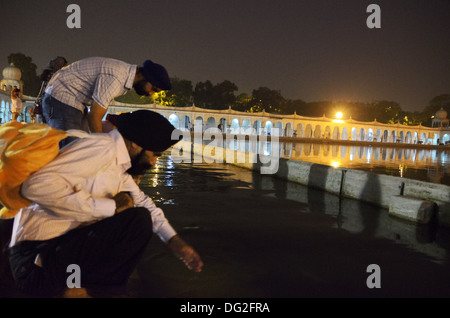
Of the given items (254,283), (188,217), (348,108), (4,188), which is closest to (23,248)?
(4,188)

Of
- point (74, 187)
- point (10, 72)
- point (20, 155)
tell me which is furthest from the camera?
point (10, 72)

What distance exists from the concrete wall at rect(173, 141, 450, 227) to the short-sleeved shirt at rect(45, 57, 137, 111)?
4.71 metres

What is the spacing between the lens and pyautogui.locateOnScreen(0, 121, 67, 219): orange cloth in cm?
175

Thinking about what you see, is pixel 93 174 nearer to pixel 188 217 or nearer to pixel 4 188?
pixel 4 188

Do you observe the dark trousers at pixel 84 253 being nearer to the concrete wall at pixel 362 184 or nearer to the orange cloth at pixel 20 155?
the orange cloth at pixel 20 155

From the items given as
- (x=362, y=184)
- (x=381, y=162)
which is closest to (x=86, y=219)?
(x=362, y=184)

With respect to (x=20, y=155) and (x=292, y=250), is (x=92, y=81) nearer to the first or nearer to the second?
(x=20, y=155)

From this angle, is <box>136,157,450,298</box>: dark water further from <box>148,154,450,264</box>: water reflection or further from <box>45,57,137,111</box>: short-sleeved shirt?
<box>45,57,137,111</box>: short-sleeved shirt

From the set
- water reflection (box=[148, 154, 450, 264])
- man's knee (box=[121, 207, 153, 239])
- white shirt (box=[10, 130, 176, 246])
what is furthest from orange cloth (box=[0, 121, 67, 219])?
water reflection (box=[148, 154, 450, 264])

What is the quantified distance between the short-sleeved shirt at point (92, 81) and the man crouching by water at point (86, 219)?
918 millimetres

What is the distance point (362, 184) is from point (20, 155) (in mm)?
6371

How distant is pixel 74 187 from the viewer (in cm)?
191
